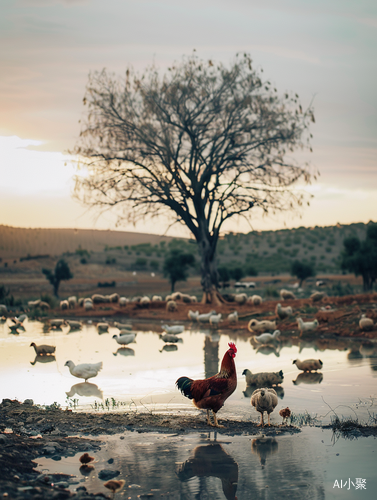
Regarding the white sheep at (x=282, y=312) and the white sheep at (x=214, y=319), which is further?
the white sheep at (x=214, y=319)

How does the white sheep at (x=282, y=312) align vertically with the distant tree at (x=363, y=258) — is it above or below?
below

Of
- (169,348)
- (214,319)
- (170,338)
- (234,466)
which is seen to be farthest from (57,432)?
(214,319)

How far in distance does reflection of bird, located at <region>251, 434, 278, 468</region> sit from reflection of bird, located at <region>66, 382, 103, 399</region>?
12.8ft

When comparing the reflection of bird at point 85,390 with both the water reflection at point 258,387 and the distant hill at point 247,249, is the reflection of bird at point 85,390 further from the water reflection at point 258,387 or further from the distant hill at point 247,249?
the distant hill at point 247,249

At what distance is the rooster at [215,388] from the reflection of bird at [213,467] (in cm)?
106

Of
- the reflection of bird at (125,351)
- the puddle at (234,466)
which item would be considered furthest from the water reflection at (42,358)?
the puddle at (234,466)

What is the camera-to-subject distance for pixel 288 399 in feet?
32.9

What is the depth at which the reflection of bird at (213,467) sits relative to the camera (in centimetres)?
587

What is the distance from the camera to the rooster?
7945 mm

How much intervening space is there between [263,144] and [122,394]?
78.1ft

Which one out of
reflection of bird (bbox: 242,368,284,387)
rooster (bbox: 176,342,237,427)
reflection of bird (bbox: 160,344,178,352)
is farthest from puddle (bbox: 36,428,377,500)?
reflection of bird (bbox: 160,344,178,352)

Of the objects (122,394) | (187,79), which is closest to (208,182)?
(187,79)

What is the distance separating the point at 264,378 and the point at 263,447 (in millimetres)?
3874

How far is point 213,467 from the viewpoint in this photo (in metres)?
6.31
